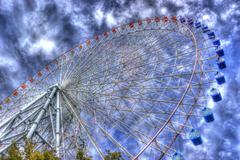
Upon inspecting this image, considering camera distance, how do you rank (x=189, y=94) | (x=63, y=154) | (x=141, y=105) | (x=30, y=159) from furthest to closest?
(x=141, y=105), (x=189, y=94), (x=63, y=154), (x=30, y=159)

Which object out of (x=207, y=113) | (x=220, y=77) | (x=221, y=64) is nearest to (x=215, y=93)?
(x=220, y=77)

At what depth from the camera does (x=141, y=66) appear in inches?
928

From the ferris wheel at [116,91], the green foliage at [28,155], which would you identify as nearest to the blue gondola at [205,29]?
the ferris wheel at [116,91]

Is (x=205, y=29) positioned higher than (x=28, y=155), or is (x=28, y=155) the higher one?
(x=205, y=29)

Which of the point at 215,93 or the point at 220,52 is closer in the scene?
the point at 215,93

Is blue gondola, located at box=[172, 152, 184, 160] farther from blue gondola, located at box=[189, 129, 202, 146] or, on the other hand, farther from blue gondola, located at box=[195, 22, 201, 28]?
blue gondola, located at box=[195, 22, 201, 28]

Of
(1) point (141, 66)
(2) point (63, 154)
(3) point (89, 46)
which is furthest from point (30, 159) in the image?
(3) point (89, 46)

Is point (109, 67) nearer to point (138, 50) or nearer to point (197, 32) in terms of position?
point (138, 50)

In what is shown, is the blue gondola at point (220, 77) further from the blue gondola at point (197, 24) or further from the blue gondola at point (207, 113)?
the blue gondola at point (197, 24)

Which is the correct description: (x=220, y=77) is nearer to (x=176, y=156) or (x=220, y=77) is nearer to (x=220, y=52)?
(x=220, y=52)

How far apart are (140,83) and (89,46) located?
8888mm

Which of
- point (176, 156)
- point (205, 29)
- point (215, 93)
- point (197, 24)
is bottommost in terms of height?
point (176, 156)

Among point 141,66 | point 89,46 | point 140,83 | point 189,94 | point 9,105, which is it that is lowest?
point 189,94

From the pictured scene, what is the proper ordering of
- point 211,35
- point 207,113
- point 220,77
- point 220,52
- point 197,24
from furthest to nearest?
1. point 197,24
2. point 211,35
3. point 220,52
4. point 220,77
5. point 207,113
